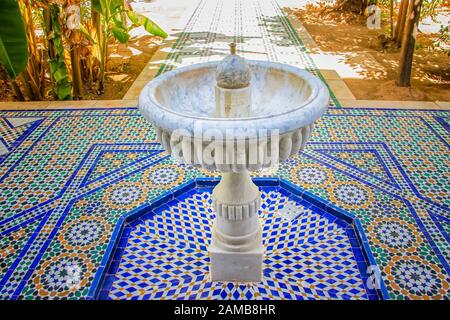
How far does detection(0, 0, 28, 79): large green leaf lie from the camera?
5.83 ft

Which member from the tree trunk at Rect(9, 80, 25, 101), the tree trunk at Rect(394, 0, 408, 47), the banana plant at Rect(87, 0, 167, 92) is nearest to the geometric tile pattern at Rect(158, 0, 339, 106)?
the banana plant at Rect(87, 0, 167, 92)

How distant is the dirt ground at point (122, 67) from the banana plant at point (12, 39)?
190 centimetres

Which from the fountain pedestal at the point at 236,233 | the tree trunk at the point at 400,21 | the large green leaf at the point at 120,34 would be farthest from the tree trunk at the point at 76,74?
the tree trunk at the point at 400,21

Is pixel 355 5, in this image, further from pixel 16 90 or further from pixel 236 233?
pixel 236 233

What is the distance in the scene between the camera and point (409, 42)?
12.1 ft

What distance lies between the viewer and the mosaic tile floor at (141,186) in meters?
1.73

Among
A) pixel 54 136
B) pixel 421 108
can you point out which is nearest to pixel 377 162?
pixel 421 108

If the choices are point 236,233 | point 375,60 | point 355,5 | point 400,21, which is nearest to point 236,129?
point 236,233

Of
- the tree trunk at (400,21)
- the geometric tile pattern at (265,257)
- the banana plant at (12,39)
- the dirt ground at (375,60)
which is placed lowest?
the geometric tile pattern at (265,257)

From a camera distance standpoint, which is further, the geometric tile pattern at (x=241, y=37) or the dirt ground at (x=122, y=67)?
the geometric tile pattern at (x=241, y=37)

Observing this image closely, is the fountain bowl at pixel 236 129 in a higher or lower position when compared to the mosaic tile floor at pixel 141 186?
higher

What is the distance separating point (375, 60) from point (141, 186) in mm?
3680

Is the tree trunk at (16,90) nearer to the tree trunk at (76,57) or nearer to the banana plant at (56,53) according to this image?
the banana plant at (56,53)
